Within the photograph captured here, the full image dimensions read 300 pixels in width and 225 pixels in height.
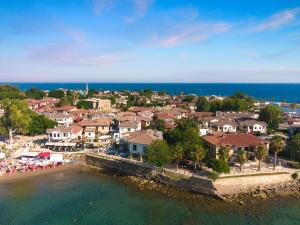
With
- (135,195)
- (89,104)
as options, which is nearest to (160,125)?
(135,195)

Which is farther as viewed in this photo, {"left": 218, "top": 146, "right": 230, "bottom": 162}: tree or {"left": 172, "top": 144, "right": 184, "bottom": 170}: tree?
{"left": 172, "top": 144, "right": 184, "bottom": 170}: tree

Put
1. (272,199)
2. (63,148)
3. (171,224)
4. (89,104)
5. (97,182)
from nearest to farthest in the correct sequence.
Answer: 1. (171,224)
2. (272,199)
3. (97,182)
4. (63,148)
5. (89,104)

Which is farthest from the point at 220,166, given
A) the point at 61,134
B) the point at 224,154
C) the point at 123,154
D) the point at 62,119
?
the point at 62,119

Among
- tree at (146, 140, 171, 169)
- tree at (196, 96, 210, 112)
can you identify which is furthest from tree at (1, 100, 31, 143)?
tree at (196, 96, 210, 112)

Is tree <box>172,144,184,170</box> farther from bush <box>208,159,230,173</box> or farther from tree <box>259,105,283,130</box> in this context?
tree <box>259,105,283,130</box>

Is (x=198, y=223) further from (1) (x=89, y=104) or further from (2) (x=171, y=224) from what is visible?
(1) (x=89, y=104)

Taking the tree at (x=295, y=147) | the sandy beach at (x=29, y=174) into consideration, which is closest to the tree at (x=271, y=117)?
the tree at (x=295, y=147)

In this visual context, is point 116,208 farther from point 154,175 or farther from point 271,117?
point 271,117
